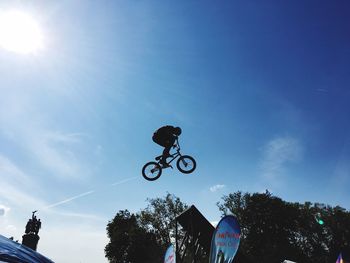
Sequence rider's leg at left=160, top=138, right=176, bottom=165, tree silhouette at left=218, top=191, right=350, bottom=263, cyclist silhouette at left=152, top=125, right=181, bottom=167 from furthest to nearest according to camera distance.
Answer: tree silhouette at left=218, top=191, right=350, bottom=263
rider's leg at left=160, top=138, right=176, bottom=165
cyclist silhouette at left=152, top=125, right=181, bottom=167

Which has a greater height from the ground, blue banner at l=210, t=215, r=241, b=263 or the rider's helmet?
the rider's helmet

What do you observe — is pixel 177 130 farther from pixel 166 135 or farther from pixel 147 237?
pixel 147 237

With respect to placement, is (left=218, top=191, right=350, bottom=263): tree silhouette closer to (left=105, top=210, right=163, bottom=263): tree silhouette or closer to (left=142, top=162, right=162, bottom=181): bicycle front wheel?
(left=105, top=210, right=163, bottom=263): tree silhouette

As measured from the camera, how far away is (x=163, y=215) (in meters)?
49.6

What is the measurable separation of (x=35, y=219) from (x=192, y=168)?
75.5ft

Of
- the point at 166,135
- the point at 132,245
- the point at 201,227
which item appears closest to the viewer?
the point at 166,135

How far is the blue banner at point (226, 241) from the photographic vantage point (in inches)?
255

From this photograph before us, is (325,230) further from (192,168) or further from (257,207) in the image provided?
(192,168)

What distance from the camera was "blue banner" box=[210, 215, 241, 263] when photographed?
648 centimetres

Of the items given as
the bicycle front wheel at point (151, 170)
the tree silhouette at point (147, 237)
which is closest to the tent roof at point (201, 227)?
the bicycle front wheel at point (151, 170)

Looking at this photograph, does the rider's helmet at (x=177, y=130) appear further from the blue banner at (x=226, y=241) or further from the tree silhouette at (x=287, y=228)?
the tree silhouette at (x=287, y=228)

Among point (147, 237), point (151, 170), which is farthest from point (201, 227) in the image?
point (147, 237)

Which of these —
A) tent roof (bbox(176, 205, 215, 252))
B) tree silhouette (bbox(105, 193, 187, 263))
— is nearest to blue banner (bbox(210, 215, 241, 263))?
tent roof (bbox(176, 205, 215, 252))

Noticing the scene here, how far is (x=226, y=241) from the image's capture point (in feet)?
22.0
